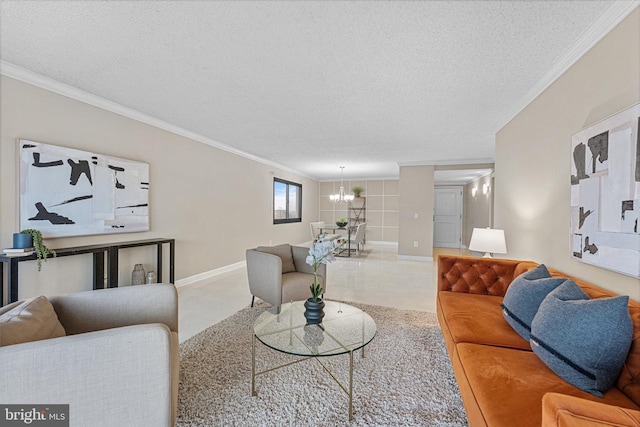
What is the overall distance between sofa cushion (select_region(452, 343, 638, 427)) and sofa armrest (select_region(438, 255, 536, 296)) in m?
1.07

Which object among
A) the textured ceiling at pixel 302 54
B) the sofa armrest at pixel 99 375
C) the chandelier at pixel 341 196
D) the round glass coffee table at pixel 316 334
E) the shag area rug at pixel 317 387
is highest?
the textured ceiling at pixel 302 54

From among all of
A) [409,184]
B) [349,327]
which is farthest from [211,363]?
[409,184]

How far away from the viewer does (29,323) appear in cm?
110

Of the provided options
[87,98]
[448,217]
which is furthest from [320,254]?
[448,217]

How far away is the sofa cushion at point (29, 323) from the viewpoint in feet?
3.30

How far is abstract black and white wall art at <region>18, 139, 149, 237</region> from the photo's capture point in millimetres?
2428

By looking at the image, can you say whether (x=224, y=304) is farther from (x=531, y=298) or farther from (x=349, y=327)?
(x=531, y=298)

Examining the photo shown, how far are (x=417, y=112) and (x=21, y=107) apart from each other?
4.02m

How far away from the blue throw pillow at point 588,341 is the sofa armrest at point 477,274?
1161mm

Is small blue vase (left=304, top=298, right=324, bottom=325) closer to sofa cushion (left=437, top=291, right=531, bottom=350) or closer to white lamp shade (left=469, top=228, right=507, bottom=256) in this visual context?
sofa cushion (left=437, top=291, right=531, bottom=350)

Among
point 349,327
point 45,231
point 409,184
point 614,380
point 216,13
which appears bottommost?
point 349,327

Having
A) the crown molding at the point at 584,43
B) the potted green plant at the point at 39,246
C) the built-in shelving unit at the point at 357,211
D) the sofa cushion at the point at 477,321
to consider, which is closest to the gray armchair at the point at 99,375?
the sofa cushion at the point at 477,321

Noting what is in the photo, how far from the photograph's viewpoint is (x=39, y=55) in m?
2.11

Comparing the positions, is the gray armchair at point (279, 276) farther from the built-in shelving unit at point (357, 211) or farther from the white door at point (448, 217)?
the white door at point (448, 217)
